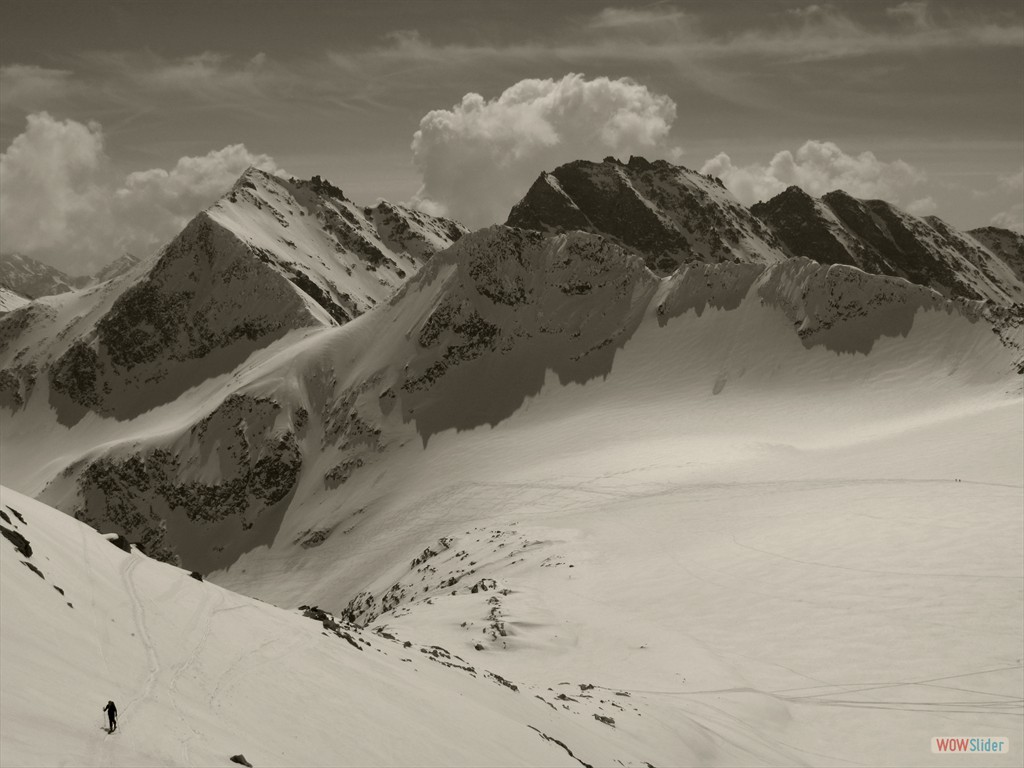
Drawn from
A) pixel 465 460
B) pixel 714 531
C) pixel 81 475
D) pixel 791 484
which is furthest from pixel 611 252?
Result: pixel 81 475

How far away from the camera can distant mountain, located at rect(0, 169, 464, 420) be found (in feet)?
477

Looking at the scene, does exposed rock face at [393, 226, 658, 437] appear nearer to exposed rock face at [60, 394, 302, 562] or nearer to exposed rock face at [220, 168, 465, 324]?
exposed rock face at [60, 394, 302, 562]

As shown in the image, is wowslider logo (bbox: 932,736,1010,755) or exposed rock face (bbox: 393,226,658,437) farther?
exposed rock face (bbox: 393,226,658,437)

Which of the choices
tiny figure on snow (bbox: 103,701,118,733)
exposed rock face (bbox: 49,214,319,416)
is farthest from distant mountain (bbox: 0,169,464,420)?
tiny figure on snow (bbox: 103,701,118,733)

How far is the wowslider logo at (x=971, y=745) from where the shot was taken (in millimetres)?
25188

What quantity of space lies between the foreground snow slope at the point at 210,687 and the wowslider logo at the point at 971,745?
9405 mm

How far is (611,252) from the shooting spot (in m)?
121

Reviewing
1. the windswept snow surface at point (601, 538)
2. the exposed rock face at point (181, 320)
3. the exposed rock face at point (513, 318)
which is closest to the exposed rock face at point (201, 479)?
the windswept snow surface at point (601, 538)

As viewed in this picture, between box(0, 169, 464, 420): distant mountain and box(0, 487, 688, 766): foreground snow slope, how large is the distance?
395 ft

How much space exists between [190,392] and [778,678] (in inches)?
5233

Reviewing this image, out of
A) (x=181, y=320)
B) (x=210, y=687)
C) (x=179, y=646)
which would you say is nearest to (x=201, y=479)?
(x=181, y=320)

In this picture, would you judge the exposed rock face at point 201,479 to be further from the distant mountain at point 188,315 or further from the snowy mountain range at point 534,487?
the distant mountain at point 188,315

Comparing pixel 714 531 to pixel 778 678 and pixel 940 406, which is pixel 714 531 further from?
pixel 940 406

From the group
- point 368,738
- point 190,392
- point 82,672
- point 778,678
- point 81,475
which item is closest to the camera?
point 82,672
